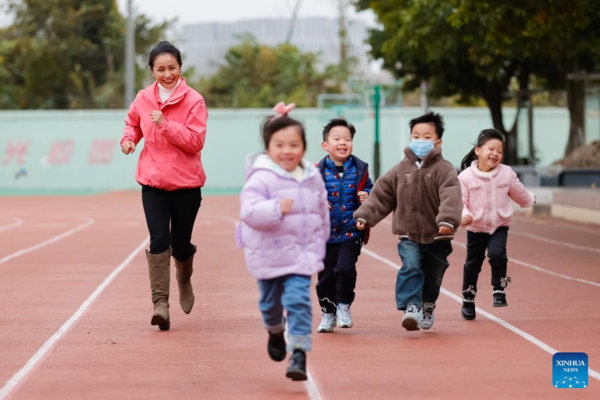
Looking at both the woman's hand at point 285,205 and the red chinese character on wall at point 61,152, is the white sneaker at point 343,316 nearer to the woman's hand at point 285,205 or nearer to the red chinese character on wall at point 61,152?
the woman's hand at point 285,205

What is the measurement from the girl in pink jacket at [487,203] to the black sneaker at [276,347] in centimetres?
302

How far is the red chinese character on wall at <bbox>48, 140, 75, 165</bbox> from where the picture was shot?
43375mm

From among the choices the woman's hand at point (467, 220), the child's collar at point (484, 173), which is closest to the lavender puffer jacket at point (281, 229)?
the woman's hand at point (467, 220)

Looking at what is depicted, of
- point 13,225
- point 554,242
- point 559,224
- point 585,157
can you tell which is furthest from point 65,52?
point 554,242

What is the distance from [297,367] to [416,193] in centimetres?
242

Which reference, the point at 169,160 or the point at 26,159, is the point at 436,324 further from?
the point at 26,159

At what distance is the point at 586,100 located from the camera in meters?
29.2

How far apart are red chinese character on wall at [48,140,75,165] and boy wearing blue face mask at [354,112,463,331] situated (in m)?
35.8

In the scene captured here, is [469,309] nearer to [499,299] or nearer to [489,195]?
[499,299]

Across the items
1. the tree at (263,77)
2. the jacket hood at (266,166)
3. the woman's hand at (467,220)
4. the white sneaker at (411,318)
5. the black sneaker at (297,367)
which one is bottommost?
the white sneaker at (411,318)

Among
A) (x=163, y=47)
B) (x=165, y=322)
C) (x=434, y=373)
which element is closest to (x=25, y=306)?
(x=165, y=322)

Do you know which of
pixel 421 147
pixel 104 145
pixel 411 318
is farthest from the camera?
pixel 104 145

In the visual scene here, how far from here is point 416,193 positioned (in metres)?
8.62

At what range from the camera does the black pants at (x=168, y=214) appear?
29.0 feet
